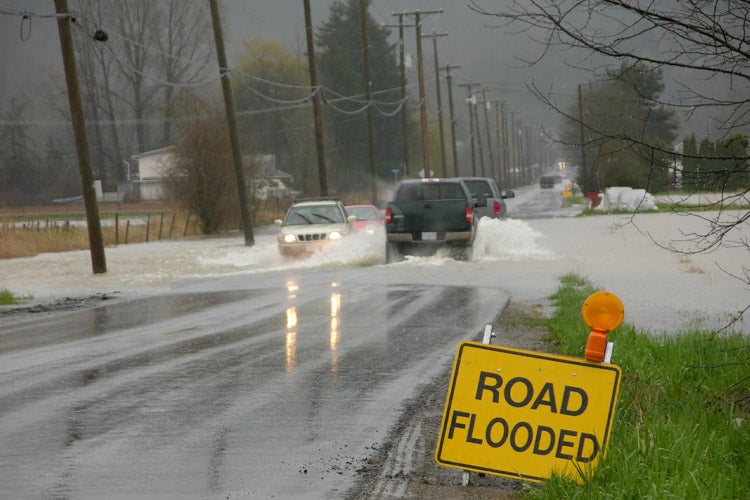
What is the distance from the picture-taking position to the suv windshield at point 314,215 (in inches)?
1163

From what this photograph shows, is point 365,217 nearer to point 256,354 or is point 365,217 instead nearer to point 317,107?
point 317,107

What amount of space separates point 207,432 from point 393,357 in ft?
13.6

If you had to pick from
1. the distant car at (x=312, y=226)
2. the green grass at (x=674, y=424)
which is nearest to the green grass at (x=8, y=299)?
the distant car at (x=312, y=226)

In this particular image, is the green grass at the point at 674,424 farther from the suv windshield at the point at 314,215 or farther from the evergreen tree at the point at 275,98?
the evergreen tree at the point at 275,98

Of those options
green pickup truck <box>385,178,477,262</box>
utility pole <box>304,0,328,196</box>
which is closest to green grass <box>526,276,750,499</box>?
green pickup truck <box>385,178,477,262</box>

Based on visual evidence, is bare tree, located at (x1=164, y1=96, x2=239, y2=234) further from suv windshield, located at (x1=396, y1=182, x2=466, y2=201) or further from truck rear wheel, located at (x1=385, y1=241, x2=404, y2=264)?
truck rear wheel, located at (x1=385, y1=241, x2=404, y2=264)

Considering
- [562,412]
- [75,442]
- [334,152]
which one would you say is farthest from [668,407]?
[334,152]

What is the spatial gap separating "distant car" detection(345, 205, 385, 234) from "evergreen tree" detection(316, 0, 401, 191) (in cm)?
6382

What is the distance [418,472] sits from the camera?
7.07 meters

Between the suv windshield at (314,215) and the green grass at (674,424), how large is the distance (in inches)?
720

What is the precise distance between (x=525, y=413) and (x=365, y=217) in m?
28.1

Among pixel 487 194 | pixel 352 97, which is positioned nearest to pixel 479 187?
pixel 487 194

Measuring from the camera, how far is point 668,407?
7.93 metres

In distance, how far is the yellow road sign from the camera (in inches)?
245
